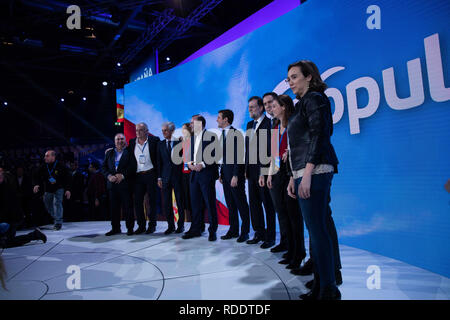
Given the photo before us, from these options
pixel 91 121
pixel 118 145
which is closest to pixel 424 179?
pixel 118 145

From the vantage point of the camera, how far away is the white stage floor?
1878 millimetres

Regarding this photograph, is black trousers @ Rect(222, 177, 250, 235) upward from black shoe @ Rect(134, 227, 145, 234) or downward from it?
upward

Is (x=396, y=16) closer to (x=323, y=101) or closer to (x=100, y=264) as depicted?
(x=323, y=101)

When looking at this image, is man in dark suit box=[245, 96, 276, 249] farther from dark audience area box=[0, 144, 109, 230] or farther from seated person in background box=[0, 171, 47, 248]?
dark audience area box=[0, 144, 109, 230]

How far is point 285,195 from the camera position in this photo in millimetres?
2490

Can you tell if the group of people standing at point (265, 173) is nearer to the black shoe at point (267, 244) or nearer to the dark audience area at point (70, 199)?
the black shoe at point (267, 244)

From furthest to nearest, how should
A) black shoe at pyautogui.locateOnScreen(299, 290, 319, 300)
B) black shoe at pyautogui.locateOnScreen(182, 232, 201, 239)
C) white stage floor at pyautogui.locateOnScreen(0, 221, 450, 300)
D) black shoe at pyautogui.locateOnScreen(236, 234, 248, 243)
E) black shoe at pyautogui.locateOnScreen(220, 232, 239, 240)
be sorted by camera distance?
black shoe at pyautogui.locateOnScreen(182, 232, 201, 239)
black shoe at pyautogui.locateOnScreen(220, 232, 239, 240)
black shoe at pyautogui.locateOnScreen(236, 234, 248, 243)
white stage floor at pyautogui.locateOnScreen(0, 221, 450, 300)
black shoe at pyautogui.locateOnScreen(299, 290, 319, 300)

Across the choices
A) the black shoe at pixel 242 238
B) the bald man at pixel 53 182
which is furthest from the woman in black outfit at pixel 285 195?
the bald man at pixel 53 182

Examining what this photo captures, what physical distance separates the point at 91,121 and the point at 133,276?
15.9m

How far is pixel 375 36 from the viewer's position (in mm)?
2824

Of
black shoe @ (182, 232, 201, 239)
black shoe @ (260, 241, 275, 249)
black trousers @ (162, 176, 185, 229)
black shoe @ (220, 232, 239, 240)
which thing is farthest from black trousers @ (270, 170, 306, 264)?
black trousers @ (162, 176, 185, 229)

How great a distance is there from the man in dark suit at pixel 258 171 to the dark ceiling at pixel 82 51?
522 cm

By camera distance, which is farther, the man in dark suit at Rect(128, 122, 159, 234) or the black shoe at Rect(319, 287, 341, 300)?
the man in dark suit at Rect(128, 122, 159, 234)

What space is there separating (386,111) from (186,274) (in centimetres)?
247
